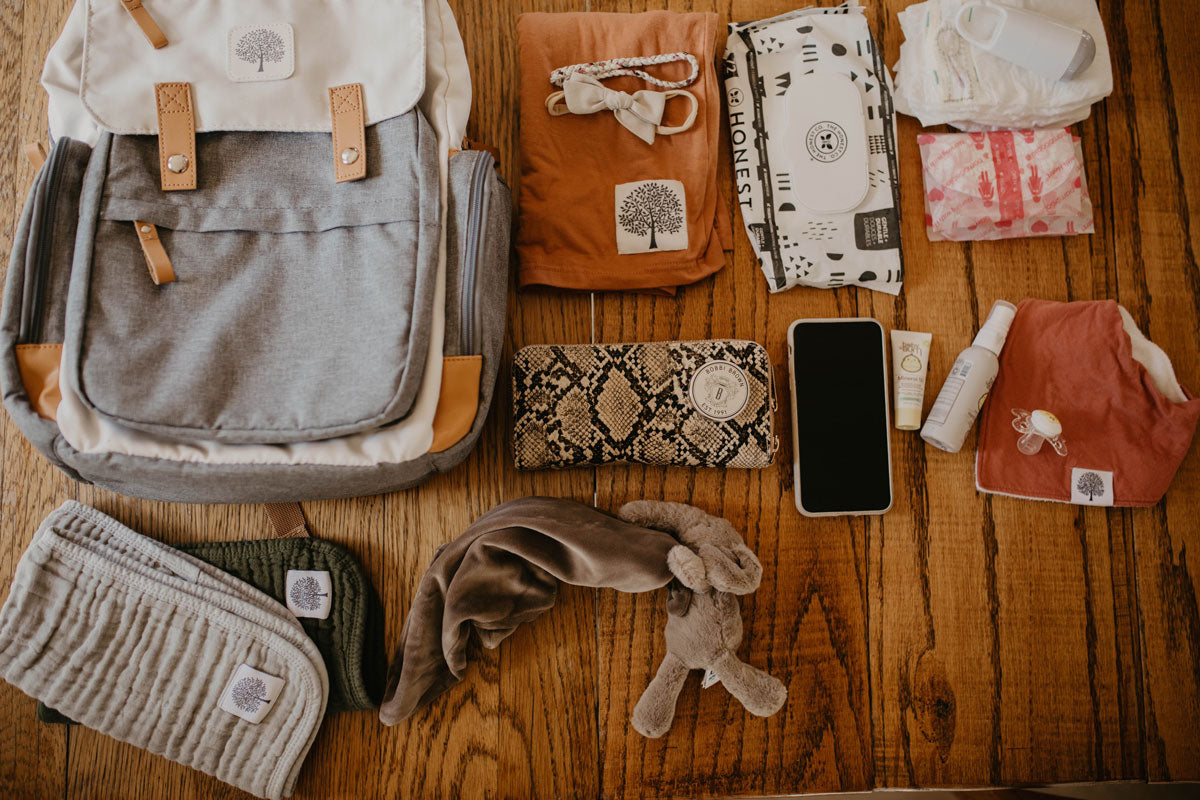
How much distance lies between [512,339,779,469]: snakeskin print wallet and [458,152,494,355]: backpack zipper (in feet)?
0.41

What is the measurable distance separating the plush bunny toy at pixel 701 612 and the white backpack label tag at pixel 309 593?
1.26 feet

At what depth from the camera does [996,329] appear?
89 centimetres

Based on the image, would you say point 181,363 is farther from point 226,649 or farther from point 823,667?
point 823,667

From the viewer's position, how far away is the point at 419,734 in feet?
2.84

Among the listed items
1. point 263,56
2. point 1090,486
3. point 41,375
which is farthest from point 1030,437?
point 41,375

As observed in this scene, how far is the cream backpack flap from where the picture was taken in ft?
2.24

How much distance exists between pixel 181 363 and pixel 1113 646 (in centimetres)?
120

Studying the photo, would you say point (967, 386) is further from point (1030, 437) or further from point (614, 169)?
point (614, 169)

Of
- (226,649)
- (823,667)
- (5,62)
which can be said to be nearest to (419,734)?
(226,649)

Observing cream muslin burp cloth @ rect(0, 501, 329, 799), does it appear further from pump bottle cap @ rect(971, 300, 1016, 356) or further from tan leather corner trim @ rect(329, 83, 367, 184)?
pump bottle cap @ rect(971, 300, 1016, 356)

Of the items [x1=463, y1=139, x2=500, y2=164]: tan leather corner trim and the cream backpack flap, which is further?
[x1=463, y1=139, x2=500, y2=164]: tan leather corner trim

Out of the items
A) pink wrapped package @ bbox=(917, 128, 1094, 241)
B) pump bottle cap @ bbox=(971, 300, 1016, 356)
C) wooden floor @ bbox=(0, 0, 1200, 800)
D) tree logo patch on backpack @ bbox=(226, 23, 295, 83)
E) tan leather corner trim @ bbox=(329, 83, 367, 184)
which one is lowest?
wooden floor @ bbox=(0, 0, 1200, 800)

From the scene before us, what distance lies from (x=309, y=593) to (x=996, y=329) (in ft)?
3.11

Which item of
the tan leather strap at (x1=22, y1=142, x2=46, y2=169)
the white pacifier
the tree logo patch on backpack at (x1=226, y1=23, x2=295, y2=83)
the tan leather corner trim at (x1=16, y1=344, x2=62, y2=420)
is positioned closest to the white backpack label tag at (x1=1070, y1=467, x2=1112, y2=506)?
the white pacifier
